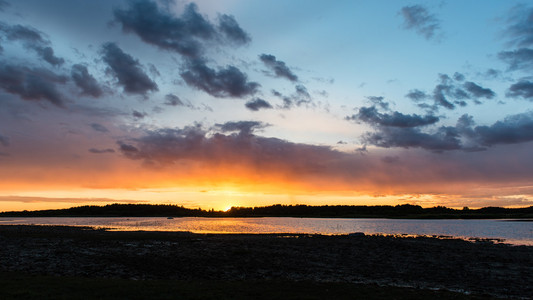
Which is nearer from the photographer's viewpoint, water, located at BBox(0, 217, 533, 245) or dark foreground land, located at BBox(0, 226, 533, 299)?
dark foreground land, located at BBox(0, 226, 533, 299)

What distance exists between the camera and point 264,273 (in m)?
28.7

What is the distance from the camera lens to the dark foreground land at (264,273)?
19.6 metres

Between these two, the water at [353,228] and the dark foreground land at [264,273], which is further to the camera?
the water at [353,228]

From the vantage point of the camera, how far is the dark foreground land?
19.6 meters

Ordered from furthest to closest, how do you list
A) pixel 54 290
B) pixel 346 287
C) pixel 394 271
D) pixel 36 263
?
pixel 394 271, pixel 36 263, pixel 346 287, pixel 54 290

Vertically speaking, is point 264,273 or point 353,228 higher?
point 264,273


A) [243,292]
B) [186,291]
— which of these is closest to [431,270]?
[243,292]

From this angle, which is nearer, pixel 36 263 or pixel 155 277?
pixel 155 277

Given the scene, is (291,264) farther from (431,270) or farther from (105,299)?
(105,299)

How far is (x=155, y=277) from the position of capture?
2588 centimetres

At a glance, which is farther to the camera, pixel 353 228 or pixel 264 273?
pixel 353 228

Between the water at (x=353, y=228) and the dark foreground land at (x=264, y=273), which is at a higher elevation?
the dark foreground land at (x=264, y=273)

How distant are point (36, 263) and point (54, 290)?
1356 cm

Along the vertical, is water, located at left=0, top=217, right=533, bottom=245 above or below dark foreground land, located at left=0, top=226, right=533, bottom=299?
below
